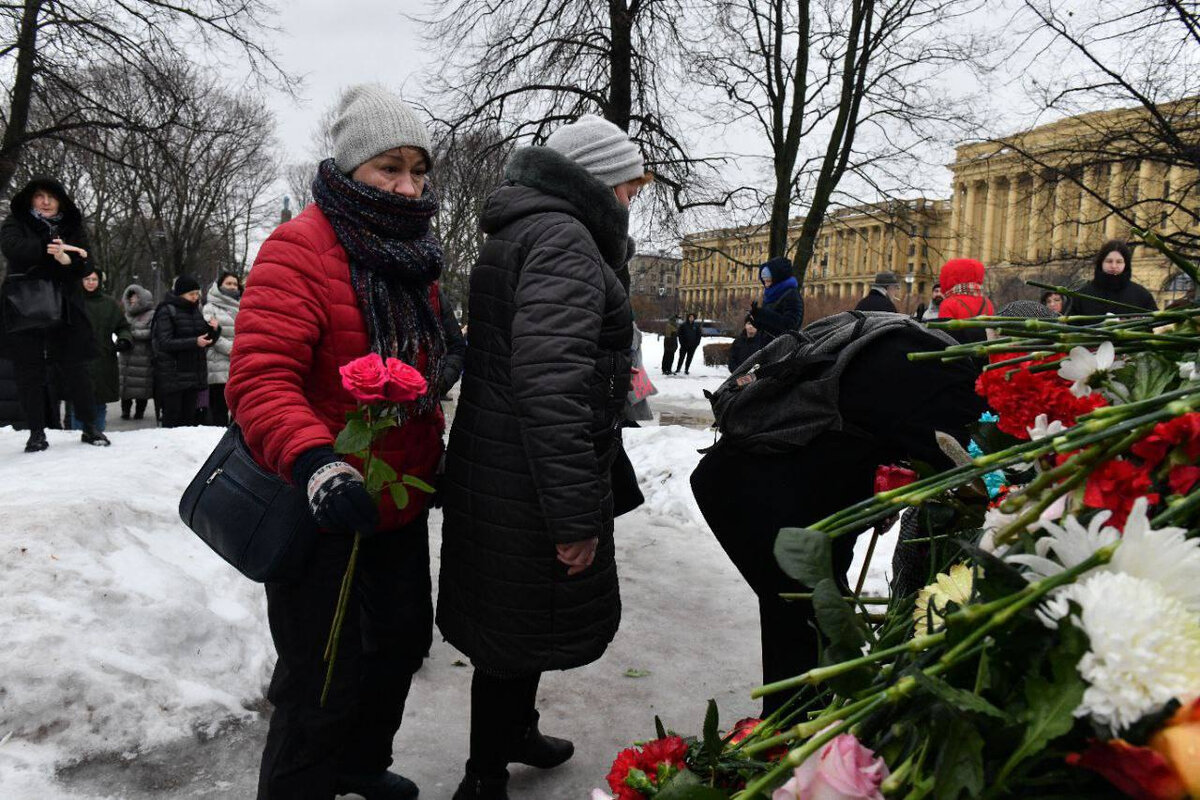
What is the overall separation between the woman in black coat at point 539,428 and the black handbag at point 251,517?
49 cm

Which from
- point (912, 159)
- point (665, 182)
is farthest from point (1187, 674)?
point (912, 159)

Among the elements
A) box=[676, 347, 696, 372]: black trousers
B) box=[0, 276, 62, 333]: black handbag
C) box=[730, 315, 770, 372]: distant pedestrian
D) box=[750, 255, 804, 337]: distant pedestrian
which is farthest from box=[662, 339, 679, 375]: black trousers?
box=[0, 276, 62, 333]: black handbag

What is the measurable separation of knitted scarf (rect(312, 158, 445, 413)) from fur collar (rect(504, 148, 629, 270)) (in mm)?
283

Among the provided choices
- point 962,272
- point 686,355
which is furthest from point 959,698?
point 686,355

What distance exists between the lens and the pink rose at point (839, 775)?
0.70 meters

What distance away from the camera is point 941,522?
4.22 ft

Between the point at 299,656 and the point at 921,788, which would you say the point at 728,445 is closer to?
the point at 299,656

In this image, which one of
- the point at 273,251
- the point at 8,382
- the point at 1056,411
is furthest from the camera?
the point at 8,382

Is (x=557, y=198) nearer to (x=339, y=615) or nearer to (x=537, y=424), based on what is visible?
(x=537, y=424)

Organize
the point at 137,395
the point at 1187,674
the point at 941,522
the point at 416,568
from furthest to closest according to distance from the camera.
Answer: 1. the point at 137,395
2. the point at 416,568
3. the point at 941,522
4. the point at 1187,674

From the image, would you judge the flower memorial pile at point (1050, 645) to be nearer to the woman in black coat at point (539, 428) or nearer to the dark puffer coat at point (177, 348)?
the woman in black coat at point (539, 428)

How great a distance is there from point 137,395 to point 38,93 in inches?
154

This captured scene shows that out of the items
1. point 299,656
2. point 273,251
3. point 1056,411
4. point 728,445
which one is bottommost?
point 299,656

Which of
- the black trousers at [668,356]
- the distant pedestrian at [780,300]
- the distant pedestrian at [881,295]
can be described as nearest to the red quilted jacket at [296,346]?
the distant pedestrian at [881,295]
